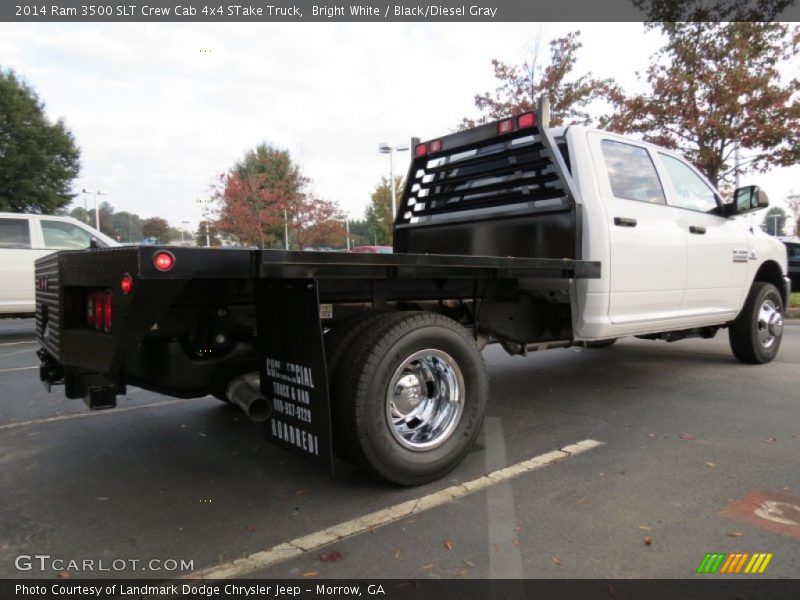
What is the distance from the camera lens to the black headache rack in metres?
4.11

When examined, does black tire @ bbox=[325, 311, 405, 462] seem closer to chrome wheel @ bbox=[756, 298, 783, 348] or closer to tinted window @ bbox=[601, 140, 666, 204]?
tinted window @ bbox=[601, 140, 666, 204]

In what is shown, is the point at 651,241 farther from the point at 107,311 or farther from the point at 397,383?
the point at 107,311

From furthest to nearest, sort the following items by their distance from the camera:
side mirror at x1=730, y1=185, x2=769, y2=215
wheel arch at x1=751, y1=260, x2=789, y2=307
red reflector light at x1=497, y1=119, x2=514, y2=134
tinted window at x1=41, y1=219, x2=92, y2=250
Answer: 1. tinted window at x1=41, y1=219, x2=92, y2=250
2. wheel arch at x1=751, y1=260, x2=789, y2=307
3. side mirror at x1=730, y1=185, x2=769, y2=215
4. red reflector light at x1=497, y1=119, x2=514, y2=134

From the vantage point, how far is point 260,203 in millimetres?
26844

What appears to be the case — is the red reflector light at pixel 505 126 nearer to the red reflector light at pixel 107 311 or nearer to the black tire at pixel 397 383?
the black tire at pixel 397 383

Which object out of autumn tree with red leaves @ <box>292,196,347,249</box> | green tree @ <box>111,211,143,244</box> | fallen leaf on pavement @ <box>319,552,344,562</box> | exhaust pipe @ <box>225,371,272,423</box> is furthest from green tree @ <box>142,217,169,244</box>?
fallen leaf on pavement @ <box>319,552,344,562</box>

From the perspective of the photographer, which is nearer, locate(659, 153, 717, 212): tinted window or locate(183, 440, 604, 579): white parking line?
locate(183, 440, 604, 579): white parking line

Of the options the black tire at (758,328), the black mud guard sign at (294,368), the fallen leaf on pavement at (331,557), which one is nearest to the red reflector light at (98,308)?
the black mud guard sign at (294,368)

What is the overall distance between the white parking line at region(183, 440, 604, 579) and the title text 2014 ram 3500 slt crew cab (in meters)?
0.16

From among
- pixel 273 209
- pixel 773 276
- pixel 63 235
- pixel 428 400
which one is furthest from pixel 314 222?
pixel 428 400

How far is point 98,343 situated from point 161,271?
1.98 ft

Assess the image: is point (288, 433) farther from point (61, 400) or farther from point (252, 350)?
point (61, 400)

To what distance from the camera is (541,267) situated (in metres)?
3.52
